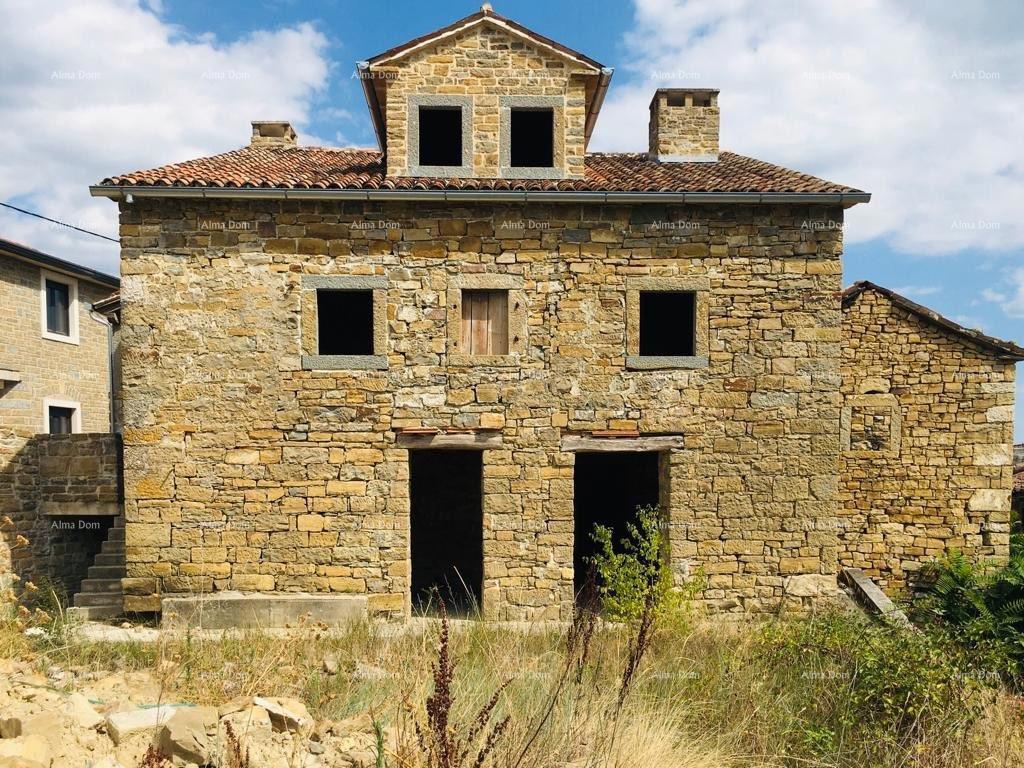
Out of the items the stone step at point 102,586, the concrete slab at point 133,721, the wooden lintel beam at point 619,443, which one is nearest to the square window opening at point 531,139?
the wooden lintel beam at point 619,443

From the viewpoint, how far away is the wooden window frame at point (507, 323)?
8.53 meters

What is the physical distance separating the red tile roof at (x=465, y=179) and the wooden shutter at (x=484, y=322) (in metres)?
1.44

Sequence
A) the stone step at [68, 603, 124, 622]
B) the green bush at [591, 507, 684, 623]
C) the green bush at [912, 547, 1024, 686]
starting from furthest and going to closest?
the stone step at [68, 603, 124, 622] → the green bush at [591, 507, 684, 623] → the green bush at [912, 547, 1024, 686]

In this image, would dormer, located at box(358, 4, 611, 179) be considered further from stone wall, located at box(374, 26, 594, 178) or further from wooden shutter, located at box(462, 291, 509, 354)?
wooden shutter, located at box(462, 291, 509, 354)

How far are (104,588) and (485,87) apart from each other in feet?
29.3

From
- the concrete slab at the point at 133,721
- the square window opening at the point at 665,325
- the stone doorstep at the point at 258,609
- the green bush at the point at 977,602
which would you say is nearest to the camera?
the concrete slab at the point at 133,721

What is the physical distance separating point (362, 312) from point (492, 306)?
3087 mm

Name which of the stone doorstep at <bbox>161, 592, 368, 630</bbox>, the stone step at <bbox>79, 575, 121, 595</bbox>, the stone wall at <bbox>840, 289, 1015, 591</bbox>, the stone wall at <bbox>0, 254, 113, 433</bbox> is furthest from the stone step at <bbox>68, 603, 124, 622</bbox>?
the stone wall at <bbox>840, 289, 1015, 591</bbox>

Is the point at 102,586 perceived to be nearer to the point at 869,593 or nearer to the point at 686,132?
the point at 869,593

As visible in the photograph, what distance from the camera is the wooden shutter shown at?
8656 mm

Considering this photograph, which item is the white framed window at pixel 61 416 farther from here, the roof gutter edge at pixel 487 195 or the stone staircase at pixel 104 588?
the roof gutter edge at pixel 487 195

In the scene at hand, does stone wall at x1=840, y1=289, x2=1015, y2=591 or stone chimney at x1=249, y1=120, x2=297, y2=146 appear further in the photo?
stone chimney at x1=249, y1=120, x2=297, y2=146

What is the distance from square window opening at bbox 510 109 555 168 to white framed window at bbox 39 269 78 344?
36.5 ft

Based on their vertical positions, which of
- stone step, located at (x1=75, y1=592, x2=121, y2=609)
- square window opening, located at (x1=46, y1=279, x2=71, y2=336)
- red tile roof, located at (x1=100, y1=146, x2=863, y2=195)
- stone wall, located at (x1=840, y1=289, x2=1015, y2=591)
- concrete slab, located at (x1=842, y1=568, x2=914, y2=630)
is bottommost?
concrete slab, located at (x1=842, y1=568, x2=914, y2=630)
